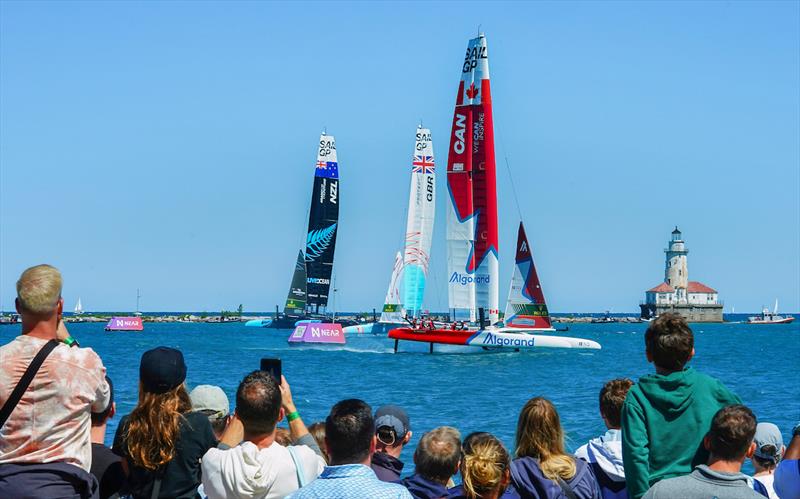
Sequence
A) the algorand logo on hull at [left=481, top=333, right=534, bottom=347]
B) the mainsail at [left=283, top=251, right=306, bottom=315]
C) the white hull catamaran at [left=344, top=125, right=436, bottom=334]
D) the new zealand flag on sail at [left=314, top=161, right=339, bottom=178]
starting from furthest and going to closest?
the mainsail at [left=283, top=251, right=306, bottom=315] < the new zealand flag on sail at [left=314, top=161, right=339, bottom=178] < the white hull catamaran at [left=344, top=125, right=436, bottom=334] < the algorand logo on hull at [left=481, top=333, right=534, bottom=347]

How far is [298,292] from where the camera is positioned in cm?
8931

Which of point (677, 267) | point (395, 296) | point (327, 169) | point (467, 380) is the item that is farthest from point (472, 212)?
point (677, 267)

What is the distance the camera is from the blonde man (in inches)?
184

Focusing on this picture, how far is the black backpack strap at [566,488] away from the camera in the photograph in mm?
5535

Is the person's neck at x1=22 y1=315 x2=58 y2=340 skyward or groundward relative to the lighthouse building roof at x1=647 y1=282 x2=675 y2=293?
groundward

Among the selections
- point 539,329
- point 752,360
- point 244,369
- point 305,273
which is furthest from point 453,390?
point 305,273

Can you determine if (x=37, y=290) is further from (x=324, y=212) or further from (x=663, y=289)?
(x=663, y=289)

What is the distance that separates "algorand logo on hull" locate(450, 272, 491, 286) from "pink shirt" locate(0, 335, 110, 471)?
140ft

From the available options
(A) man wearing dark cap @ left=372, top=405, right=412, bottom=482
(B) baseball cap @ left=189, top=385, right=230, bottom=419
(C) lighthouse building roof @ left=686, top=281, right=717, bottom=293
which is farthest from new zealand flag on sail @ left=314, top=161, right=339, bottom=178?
(C) lighthouse building roof @ left=686, top=281, right=717, bottom=293

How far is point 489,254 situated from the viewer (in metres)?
47.4

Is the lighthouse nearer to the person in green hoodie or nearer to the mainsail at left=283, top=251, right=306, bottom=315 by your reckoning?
the mainsail at left=283, top=251, right=306, bottom=315

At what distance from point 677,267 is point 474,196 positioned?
384 feet

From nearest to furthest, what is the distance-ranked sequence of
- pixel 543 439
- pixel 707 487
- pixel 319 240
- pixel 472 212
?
pixel 707 487
pixel 543 439
pixel 472 212
pixel 319 240

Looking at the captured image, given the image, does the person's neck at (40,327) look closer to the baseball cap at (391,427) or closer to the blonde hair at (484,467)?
the baseball cap at (391,427)
